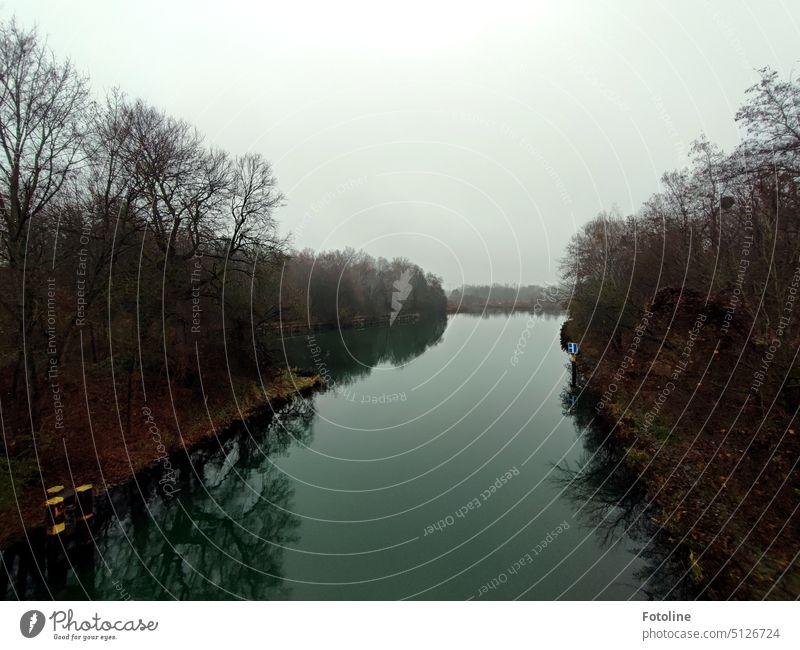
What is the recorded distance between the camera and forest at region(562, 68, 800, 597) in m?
8.34

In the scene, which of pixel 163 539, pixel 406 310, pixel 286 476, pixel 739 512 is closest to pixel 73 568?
pixel 163 539

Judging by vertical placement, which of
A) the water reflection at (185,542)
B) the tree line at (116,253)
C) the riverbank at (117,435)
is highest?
the tree line at (116,253)

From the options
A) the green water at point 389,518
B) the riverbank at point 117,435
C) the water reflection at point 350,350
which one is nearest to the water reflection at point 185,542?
the green water at point 389,518

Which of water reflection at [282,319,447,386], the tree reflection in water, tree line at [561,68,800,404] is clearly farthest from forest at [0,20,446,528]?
tree line at [561,68,800,404]

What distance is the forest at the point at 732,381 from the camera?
27.3 ft

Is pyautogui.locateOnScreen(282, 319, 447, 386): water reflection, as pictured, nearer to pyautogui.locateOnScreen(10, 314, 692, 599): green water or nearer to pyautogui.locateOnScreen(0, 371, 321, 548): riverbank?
pyautogui.locateOnScreen(0, 371, 321, 548): riverbank

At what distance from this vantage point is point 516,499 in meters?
11.6

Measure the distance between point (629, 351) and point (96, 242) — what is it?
27777mm

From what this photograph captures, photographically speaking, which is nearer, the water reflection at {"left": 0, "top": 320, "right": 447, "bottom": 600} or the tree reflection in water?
the tree reflection in water

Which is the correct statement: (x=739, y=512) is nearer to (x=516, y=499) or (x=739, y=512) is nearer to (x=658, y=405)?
(x=516, y=499)

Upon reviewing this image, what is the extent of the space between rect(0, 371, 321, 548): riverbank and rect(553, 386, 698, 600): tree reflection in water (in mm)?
13962

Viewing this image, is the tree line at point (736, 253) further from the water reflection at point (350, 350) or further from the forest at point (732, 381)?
the water reflection at point (350, 350)

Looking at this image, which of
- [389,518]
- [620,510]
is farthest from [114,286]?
[620,510]

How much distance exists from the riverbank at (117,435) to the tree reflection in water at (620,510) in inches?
550
